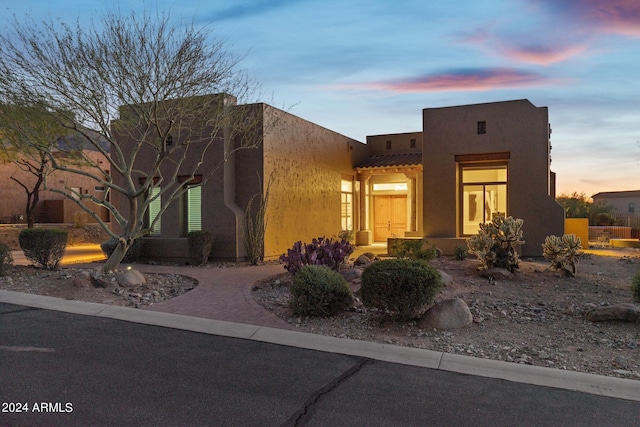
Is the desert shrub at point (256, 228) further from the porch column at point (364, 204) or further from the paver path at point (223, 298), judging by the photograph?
the porch column at point (364, 204)

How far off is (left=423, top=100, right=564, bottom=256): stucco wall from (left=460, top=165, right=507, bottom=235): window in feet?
1.34

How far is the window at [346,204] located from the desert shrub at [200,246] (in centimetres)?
755

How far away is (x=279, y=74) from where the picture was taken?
13844 millimetres

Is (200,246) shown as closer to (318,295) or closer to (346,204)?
(318,295)

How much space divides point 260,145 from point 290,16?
185 inches

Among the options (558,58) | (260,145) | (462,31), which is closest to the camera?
(462,31)

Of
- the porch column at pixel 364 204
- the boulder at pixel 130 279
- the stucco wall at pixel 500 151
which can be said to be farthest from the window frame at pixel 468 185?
the boulder at pixel 130 279

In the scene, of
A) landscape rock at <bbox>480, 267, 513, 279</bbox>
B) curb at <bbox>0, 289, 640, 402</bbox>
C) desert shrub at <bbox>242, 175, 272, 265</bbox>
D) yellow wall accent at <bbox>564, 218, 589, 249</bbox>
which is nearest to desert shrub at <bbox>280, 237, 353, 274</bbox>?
curb at <bbox>0, 289, 640, 402</bbox>

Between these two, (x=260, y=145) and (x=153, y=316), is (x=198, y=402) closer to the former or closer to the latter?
(x=153, y=316)

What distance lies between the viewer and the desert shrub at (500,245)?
34.8 ft

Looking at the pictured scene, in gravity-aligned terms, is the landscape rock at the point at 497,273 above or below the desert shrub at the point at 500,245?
below

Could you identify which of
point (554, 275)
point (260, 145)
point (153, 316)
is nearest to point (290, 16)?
point (260, 145)

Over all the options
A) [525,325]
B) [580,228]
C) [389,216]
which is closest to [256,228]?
[525,325]

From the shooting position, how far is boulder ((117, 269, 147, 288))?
32.5ft
